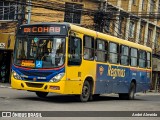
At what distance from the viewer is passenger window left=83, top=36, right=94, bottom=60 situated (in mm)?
15755

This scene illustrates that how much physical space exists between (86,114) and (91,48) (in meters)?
5.08

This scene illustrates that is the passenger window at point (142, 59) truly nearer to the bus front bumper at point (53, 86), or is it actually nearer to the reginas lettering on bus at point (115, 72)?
the reginas lettering on bus at point (115, 72)

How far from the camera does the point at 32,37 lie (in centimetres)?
1524

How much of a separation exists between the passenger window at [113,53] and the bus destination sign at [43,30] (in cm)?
366

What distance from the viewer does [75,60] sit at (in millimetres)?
15078

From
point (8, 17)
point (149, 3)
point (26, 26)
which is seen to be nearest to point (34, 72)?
point (26, 26)

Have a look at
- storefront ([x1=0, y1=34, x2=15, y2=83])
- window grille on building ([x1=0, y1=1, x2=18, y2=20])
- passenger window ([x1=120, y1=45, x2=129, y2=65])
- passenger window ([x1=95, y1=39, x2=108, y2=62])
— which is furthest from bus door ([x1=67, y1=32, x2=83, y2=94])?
window grille on building ([x1=0, y1=1, x2=18, y2=20])

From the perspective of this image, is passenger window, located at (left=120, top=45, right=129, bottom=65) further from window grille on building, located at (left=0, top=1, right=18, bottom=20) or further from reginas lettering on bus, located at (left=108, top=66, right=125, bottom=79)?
window grille on building, located at (left=0, top=1, right=18, bottom=20)

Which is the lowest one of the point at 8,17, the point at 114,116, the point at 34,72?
the point at 114,116

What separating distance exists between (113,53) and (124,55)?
135 cm

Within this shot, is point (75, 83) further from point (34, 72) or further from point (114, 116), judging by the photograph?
point (114, 116)

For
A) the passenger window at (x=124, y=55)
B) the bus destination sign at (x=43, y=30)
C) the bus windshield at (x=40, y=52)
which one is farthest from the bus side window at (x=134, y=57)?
the bus windshield at (x=40, y=52)

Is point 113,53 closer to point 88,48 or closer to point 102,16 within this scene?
point 88,48

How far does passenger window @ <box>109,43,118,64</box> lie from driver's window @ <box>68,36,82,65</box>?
284 cm
